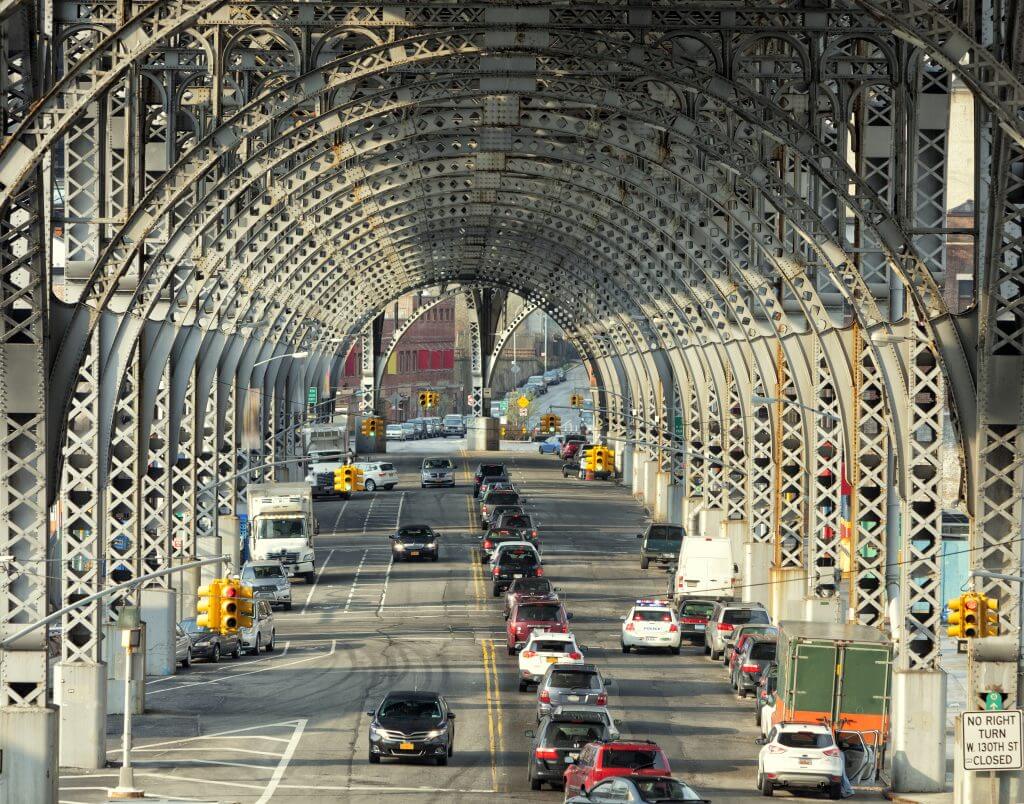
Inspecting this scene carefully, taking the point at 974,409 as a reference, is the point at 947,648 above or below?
below

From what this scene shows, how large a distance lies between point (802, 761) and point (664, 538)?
44581 millimetres

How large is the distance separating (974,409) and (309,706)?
1960 cm

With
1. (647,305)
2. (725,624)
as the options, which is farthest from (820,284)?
(647,305)

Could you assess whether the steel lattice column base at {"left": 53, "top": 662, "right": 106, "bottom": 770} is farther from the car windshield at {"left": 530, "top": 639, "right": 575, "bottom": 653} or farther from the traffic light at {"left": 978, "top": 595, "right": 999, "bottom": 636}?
the traffic light at {"left": 978, "top": 595, "right": 999, "bottom": 636}

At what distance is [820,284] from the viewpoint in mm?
54062

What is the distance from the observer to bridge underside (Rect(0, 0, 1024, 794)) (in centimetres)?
3422

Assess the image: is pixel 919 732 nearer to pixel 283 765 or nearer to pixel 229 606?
pixel 283 765

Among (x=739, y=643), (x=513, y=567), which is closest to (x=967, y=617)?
(x=739, y=643)

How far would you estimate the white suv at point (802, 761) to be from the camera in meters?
36.7

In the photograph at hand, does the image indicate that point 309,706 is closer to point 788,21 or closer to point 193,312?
point 193,312

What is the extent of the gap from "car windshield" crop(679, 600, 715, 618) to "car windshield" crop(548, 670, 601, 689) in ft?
58.2

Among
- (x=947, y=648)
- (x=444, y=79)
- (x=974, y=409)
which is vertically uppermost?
(x=444, y=79)

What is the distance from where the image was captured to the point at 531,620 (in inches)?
2229

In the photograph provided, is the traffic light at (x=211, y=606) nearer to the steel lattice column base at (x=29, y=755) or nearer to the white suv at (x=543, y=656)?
the steel lattice column base at (x=29, y=755)
